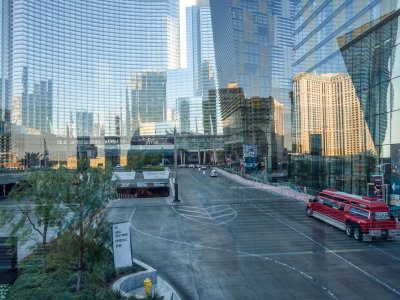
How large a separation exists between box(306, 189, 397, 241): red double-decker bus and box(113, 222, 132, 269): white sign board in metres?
10.9

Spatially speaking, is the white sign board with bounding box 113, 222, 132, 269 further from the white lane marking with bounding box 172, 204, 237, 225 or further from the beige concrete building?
the beige concrete building

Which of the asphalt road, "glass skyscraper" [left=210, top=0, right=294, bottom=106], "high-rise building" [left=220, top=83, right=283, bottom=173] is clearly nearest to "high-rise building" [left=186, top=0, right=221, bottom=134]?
"high-rise building" [left=220, top=83, right=283, bottom=173]

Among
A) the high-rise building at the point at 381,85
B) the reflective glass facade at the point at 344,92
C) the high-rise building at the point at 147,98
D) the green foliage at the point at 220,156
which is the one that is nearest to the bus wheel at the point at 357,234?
the high-rise building at the point at 381,85

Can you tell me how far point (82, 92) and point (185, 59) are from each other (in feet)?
166

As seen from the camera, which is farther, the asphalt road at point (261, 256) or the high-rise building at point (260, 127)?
the high-rise building at point (260, 127)

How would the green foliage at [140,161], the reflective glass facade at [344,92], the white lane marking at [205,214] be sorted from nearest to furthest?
the white lane marking at [205,214] → the reflective glass facade at [344,92] → the green foliage at [140,161]

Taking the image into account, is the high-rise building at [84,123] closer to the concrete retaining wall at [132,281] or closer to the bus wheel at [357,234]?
the bus wheel at [357,234]

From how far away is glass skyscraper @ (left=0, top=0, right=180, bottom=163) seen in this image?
96.0m

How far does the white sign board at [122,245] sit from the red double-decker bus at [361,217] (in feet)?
35.9

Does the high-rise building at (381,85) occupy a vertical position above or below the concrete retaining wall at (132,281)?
above

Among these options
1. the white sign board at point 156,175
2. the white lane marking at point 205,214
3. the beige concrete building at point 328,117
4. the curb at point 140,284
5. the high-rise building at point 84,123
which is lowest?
Answer: the white lane marking at point 205,214

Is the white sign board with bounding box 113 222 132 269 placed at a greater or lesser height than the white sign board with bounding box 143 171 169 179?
lesser

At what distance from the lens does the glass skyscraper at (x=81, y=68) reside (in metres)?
96.0

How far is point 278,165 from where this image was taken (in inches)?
2507
